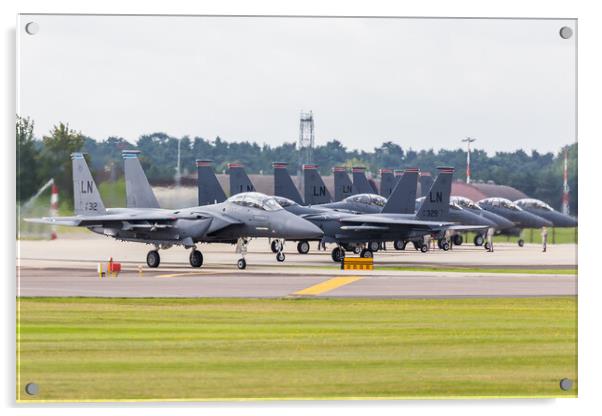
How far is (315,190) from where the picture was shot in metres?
56.0

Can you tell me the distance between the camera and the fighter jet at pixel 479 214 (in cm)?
6150

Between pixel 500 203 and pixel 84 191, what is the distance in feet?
115

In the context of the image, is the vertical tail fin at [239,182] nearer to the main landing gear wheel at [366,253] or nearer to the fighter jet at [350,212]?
the fighter jet at [350,212]

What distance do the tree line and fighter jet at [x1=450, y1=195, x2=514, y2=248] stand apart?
12807 mm

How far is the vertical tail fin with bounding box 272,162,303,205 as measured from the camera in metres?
48.9

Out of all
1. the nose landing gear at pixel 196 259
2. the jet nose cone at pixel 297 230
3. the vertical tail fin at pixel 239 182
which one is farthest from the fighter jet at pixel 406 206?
the nose landing gear at pixel 196 259

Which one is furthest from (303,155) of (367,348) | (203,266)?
(367,348)

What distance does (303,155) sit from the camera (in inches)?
1617

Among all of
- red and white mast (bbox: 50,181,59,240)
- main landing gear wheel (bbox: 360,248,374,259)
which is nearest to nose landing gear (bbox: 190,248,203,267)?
main landing gear wheel (bbox: 360,248,374,259)

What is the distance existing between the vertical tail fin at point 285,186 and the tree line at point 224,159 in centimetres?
178

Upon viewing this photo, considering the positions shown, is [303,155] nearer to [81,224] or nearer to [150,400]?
[81,224]

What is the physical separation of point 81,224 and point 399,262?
14.7m

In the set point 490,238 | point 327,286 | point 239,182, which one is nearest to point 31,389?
point 327,286

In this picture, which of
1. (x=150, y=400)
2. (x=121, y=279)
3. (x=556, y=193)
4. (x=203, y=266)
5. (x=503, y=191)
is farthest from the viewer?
(x=503, y=191)
